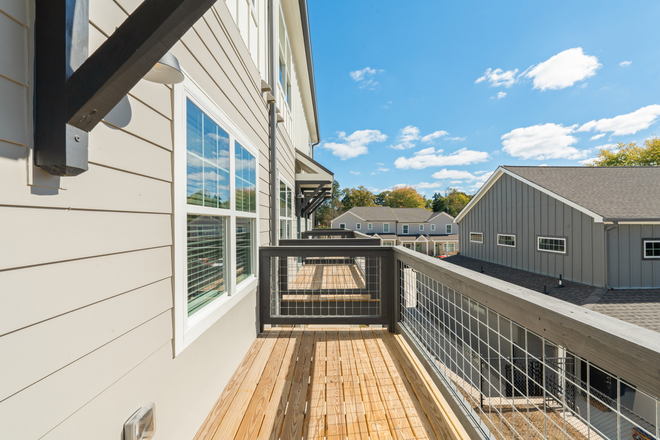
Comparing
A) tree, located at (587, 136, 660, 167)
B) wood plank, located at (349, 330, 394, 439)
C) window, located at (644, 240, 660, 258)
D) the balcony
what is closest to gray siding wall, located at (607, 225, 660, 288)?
window, located at (644, 240, 660, 258)

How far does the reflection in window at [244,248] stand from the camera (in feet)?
7.73

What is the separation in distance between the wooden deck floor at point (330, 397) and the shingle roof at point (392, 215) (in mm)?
27843

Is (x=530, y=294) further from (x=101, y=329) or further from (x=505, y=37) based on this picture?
(x=505, y=37)

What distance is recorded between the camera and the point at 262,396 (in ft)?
6.31

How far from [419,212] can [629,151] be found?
18.9 m

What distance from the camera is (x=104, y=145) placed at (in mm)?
969

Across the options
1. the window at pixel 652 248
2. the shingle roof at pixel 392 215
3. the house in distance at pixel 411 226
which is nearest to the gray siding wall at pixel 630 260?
the window at pixel 652 248

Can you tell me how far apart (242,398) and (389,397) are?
1.03m

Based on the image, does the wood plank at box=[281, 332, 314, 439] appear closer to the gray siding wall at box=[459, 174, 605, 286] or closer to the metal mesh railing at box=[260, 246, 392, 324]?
the metal mesh railing at box=[260, 246, 392, 324]

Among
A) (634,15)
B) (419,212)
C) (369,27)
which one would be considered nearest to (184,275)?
(369,27)

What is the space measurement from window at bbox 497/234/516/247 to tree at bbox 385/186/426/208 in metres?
37.6

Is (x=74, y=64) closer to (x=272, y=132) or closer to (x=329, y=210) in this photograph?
(x=272, y=132)

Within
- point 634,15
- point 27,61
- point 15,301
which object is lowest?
point 15,301

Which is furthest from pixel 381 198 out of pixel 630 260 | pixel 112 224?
pixel 112 224
